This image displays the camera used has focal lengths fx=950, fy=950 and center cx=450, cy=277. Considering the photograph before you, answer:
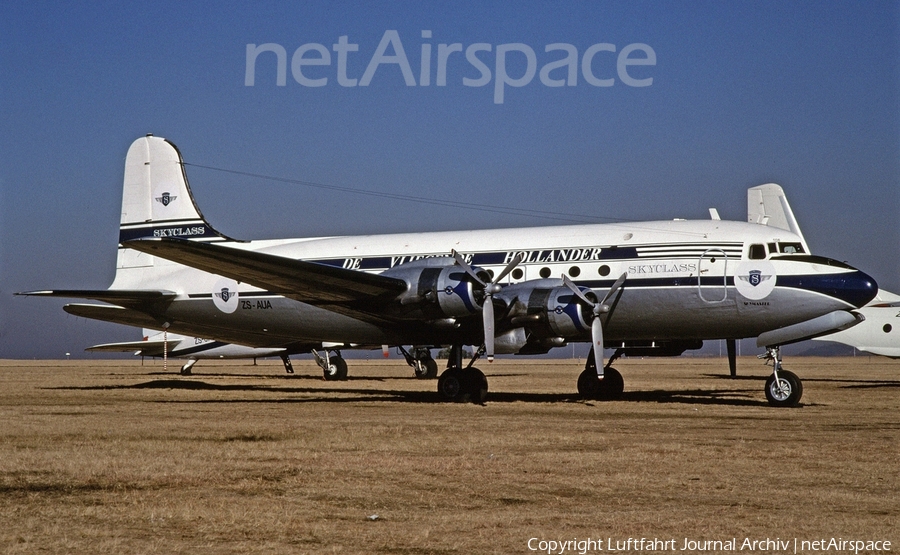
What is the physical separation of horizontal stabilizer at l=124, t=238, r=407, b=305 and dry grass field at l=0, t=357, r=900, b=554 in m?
3.13

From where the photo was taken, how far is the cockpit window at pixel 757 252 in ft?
65.9

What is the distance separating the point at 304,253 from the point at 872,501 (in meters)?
18.2

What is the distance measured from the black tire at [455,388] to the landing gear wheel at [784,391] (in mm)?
6368

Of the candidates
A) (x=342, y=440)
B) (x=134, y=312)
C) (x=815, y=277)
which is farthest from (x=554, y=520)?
(x=134, y=312)

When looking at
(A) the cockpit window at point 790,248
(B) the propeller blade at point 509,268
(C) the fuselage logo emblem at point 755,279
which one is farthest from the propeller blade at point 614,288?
(A) the cockpit window at point 790,248

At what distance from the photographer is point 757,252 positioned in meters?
20.2

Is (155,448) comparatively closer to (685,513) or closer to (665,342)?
(685,513)

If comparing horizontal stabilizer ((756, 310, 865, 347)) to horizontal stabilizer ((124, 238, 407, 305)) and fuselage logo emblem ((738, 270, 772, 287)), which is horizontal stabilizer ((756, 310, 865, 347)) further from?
horizontal stabilizer ((124, 238, 407, 305))

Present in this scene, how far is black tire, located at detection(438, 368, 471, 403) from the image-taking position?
20578 mm

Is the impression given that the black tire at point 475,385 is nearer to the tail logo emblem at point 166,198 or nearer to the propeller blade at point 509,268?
the propeller blade at point 509,268

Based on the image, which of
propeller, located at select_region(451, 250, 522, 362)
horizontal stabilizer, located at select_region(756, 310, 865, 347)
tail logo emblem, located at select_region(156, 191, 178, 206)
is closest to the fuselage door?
horizontal stabilizer, located at select_region(756, 310, 865, 347)

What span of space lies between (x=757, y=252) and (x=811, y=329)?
1.94 m

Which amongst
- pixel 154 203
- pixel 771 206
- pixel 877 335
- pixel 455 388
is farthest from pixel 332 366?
pixel 877 335

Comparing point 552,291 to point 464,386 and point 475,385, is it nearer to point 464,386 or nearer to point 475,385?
point 475,385
